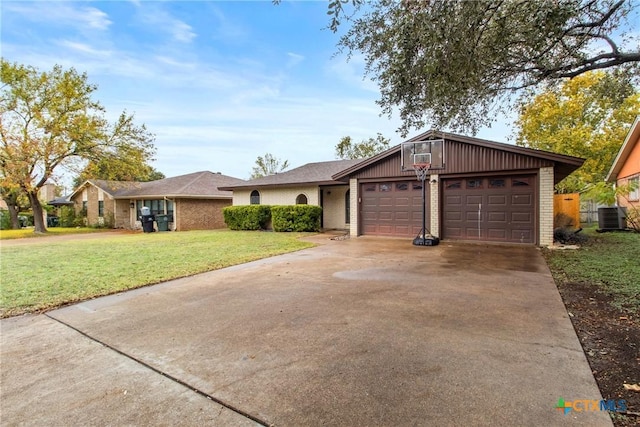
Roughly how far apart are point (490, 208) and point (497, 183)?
0.85m

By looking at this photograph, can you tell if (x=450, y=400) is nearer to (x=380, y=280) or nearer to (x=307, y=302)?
(x=307, y=302)

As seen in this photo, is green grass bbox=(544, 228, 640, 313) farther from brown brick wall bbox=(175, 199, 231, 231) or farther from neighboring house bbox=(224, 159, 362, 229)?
brown brick wall bbox=(175, 199, 231, 231)

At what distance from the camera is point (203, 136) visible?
24078mm

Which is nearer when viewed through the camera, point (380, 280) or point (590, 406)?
point (590, 406)

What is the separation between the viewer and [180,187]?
20.9 m

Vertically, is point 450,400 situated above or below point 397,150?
below

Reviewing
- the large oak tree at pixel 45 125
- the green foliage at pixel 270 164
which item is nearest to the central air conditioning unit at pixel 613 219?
the large oak tree at pixel 45 125

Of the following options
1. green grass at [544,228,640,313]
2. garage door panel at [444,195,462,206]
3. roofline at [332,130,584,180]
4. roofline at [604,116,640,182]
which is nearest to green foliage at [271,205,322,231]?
roofline at [332,130,584,180]

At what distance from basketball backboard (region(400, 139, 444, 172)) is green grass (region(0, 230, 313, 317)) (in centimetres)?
476

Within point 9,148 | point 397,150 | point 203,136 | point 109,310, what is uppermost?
point 203,136

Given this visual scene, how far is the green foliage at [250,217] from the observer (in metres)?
17.2

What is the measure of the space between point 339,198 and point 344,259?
884cm

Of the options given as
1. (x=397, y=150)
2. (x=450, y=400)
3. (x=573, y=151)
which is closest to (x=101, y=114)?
(x=397, y=150)

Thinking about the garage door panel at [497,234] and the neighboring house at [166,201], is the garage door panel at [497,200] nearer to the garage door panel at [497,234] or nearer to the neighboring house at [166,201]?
the garage door panel at [497,234]
